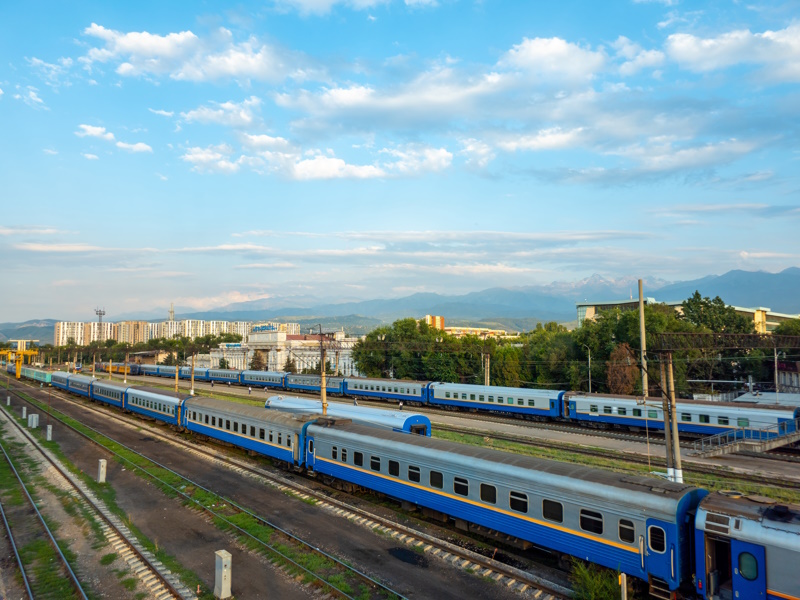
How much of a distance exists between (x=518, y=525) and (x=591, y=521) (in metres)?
2.53

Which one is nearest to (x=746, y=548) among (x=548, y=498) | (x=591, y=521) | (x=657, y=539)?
(x=657, y=539)

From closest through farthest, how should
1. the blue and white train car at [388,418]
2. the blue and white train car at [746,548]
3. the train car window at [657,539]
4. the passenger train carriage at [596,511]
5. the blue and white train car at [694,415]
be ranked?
the blue and white train car at [746,548] < the passenger train carriage at [596,511] < the train car window at [657,539] < the blue and white train car at [388,418] < the blue and white train car at [694,415]

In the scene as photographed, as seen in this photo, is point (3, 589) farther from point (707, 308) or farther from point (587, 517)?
point (707, 308)

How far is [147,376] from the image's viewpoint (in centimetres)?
11688

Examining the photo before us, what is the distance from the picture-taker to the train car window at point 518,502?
1565cm

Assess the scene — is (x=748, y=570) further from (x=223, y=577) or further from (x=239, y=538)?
(x=239, y=538)

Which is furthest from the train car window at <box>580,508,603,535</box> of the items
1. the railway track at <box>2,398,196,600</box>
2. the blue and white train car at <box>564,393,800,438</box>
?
the blue and white train car at <box>564,393,800,438</box>

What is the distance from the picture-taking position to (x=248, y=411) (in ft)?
102

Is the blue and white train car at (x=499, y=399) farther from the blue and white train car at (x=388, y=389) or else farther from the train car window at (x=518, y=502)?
the train car window at (x=518, y=502)

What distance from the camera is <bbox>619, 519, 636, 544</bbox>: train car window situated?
13164mm

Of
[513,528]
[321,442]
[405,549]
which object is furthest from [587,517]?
[321,442]

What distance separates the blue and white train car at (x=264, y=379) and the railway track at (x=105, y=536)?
48641mm

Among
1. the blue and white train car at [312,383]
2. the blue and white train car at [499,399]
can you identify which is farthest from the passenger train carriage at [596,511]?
the blue and white train car at [312,383]

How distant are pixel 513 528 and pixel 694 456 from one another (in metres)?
22.9
